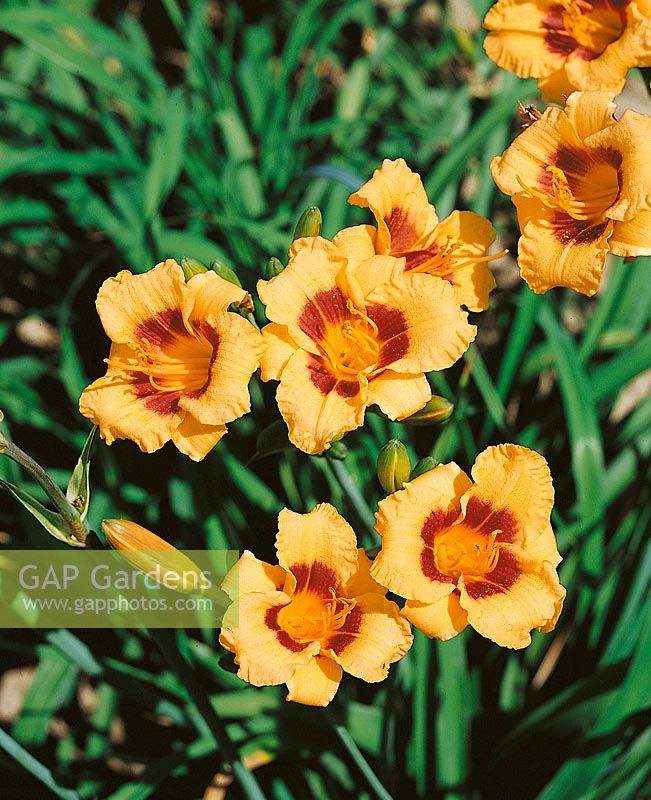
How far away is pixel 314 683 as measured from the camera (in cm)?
95

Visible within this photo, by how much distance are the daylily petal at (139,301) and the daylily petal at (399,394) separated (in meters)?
0.25

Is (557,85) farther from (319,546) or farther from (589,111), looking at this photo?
(319,546)

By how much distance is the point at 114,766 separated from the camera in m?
1.61

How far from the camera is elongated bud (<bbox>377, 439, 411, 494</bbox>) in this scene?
0.99 m

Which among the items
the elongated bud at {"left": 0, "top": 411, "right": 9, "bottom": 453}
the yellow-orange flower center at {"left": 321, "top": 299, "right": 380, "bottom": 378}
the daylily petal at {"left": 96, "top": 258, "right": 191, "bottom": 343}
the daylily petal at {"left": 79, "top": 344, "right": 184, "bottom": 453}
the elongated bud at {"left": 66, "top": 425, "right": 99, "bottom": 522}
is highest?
the daylily petal at {"left": 96, "top": 258, "right": 191, "bottom": 343}

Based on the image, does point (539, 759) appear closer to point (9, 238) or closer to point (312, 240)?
point (312, 240)

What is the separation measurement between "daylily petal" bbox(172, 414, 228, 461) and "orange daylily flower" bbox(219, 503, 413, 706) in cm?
12

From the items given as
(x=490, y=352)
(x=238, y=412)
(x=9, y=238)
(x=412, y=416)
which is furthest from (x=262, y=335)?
(x=9, y=238)

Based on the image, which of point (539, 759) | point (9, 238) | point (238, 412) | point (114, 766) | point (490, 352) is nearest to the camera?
point (238, 412)

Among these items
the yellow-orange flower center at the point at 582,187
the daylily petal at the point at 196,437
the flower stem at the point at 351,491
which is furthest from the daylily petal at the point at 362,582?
the yellow-orange flower center at the point at 582,187

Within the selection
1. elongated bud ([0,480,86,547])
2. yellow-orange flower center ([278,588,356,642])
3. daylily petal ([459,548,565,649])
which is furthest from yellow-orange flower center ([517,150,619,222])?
elongated bud ([0,480,86,547])

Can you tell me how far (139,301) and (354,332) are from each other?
27 cm

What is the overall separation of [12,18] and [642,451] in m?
1.71

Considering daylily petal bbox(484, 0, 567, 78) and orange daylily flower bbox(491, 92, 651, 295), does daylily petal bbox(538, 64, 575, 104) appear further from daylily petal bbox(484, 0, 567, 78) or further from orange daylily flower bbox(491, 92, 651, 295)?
orange daylily flower bbox(491, 92, 651, 295)
